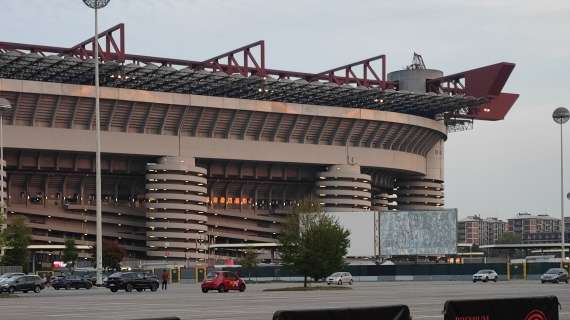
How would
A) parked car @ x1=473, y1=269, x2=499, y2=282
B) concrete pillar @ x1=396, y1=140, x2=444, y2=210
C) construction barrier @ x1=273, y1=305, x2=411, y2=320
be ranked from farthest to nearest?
concrete pillar @ x1=396, y1=140, x2=444, y2=210, parked car @ x1=473, y1=269, x2=499, y2=282, construction barrier @ x1=273, y1=305, x2=411, y2=320

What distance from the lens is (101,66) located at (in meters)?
134

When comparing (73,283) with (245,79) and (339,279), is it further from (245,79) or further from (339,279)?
(245,79)

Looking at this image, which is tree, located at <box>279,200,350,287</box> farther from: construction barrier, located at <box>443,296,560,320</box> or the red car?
construction barrier, located at <box>443,296,560,320</box>

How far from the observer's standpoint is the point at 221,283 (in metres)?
69.7

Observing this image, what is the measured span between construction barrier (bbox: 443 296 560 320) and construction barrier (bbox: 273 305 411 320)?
697 millimetres

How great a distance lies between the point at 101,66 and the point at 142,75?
7.93 metres

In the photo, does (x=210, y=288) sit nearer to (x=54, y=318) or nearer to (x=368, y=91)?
(x=54, y=318)

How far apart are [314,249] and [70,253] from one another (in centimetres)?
7223

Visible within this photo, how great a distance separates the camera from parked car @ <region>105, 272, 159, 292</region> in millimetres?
73375

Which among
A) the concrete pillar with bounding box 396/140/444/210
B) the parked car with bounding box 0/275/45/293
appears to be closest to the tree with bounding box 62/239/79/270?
the concrete pillar with bounding box 396/140/444/210

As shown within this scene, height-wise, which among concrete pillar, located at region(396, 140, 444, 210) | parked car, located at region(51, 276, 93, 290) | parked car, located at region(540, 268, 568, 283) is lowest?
parked car, located at region(51, 276, 93, 290)

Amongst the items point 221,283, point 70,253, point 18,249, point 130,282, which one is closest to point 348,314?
point 221,283

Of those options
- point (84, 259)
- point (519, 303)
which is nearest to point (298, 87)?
point (84, 259)

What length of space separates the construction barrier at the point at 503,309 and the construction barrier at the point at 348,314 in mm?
697
